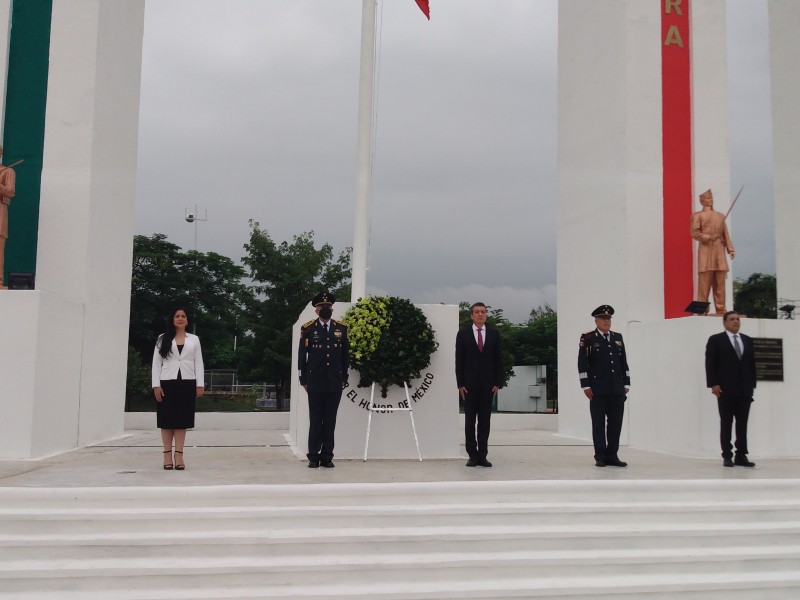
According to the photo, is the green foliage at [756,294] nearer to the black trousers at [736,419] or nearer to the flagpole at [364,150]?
the black trousers at [736,419]

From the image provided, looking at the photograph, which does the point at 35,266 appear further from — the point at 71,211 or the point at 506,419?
the point at 506,419

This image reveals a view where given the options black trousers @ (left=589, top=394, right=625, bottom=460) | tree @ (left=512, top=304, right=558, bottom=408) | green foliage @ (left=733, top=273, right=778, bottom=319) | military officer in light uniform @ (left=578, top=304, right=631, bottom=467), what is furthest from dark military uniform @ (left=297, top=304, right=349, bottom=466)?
tree @ (left=512, top=304, right=558, bottom=408)

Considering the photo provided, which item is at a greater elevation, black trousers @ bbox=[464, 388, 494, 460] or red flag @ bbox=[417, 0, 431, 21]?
red flag @ bbox=[417, 0, 431, 21]

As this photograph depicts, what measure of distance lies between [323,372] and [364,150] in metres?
2.67

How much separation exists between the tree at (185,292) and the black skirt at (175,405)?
24.1 m

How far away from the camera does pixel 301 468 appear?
284 inches

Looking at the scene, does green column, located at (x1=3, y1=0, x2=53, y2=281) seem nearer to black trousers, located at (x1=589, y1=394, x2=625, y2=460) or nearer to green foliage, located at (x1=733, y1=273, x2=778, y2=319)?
black trousers, located at (x1=589, y1=394, x2=625, y2=460)

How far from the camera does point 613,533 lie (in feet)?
18.0

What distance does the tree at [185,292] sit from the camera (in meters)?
31.7

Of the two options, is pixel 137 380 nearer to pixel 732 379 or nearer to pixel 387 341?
pixel 387 341

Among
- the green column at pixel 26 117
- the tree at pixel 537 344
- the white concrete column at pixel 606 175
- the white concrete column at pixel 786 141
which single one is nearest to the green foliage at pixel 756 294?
the tree at pixel 537 344

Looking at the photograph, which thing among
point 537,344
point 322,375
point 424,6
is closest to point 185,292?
point 537,344

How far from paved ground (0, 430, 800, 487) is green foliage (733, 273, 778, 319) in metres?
19.1

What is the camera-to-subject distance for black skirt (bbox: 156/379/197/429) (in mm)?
6984
